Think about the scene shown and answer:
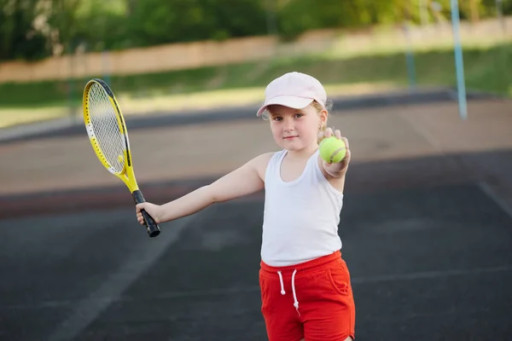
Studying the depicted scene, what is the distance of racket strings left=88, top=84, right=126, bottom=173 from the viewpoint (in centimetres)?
467

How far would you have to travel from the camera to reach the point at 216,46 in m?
73.6

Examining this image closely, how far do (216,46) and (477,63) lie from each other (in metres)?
31.7

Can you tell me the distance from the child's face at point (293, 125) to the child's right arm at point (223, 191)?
0.25 metres

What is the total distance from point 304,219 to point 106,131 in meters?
1.57

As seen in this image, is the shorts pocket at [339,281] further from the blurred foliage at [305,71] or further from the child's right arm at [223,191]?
the blurred foliage at [305,71]

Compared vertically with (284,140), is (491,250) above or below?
below

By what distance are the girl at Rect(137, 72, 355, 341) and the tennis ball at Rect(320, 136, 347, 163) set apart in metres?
0.21

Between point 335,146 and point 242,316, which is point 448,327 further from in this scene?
point 335,146

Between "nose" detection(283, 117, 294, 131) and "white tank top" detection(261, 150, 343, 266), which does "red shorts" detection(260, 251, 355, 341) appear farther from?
"nose" detection(283, 117, 294, 131)

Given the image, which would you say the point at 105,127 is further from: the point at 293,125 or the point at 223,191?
the point at 293,125

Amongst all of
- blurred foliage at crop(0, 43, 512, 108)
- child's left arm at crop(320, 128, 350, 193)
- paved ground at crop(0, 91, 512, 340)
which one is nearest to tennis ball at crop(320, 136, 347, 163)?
child's left arm at crop(320, 128, 350, 193)

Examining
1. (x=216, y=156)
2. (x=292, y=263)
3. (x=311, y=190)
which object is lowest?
(x=216, y=156)

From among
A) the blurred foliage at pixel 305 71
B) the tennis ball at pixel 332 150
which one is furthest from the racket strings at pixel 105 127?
the blurred foliage at pixel 305 71

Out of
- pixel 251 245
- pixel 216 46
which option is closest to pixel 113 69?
pixel 216 46
